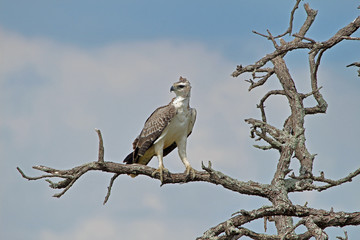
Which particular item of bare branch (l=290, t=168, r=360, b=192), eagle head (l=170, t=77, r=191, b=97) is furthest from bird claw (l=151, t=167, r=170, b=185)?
bare branch (l=290, t=168, r=360, b=192)

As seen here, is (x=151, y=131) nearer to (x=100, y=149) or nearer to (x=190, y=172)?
(x=190, y=172)

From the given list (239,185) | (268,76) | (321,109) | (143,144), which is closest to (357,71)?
(321,109)

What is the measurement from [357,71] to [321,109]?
48.5 inches

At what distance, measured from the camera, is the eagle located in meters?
9.23

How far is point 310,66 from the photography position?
9844mm

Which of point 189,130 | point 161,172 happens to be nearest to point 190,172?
point 161,172

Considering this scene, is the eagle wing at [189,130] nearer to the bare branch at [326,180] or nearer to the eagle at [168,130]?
the eagle at [168,130]

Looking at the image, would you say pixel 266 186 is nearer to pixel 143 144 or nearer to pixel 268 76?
pixel 143 144

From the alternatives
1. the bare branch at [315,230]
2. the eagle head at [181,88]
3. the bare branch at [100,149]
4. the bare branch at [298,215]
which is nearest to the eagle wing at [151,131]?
the eagle head at [181,88]

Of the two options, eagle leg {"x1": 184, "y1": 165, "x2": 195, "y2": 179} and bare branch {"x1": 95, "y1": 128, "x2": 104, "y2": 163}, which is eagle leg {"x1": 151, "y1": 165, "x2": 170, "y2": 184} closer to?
eagle leg {"x1": 184, "y1": 165, "x2": 195, "y2": 179}

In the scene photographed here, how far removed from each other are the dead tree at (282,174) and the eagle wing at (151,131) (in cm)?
82

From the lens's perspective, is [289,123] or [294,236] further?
[289,123]

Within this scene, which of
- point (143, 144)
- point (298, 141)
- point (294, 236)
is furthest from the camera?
point (143, 144)

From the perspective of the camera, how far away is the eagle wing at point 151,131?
919cm
